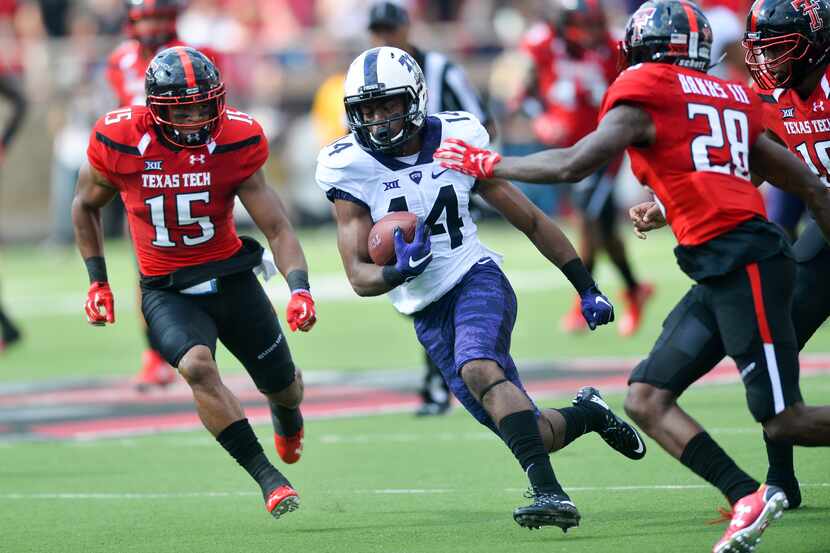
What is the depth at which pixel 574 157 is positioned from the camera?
5.30m

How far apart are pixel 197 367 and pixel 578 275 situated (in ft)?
5.18

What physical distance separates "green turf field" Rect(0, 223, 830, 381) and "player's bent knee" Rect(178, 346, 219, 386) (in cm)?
477

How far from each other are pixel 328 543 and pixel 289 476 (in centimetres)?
166

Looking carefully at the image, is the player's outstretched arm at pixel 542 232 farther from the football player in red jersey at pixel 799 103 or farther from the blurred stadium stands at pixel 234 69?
the blurred stadium stands at pixel 234 69

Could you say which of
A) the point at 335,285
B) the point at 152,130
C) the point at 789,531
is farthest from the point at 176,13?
the point at 335,285

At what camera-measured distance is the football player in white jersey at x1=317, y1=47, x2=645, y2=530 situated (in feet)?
19.4

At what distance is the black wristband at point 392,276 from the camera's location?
578 centimetres

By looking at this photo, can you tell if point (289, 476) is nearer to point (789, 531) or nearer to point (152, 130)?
point (152, 130)

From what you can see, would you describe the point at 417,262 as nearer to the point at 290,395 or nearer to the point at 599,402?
the point at 599,402

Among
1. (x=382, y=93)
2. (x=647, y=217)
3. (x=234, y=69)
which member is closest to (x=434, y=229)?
(x=382, y=93)

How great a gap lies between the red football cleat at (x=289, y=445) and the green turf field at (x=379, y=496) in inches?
4.9

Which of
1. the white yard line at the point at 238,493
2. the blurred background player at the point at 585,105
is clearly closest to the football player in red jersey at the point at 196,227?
the white yard line at the point at 238,493

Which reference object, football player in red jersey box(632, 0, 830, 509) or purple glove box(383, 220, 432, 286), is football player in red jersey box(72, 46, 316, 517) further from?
Answer: football player in red jersey box(632, 0, 830, 509)

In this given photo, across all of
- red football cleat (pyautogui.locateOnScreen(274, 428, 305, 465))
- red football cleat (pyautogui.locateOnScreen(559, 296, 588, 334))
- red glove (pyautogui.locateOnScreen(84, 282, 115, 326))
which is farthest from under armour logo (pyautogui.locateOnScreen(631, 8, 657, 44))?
red football cleat (pyautogui.locateOnScreen(559, 296, 588, 334))
